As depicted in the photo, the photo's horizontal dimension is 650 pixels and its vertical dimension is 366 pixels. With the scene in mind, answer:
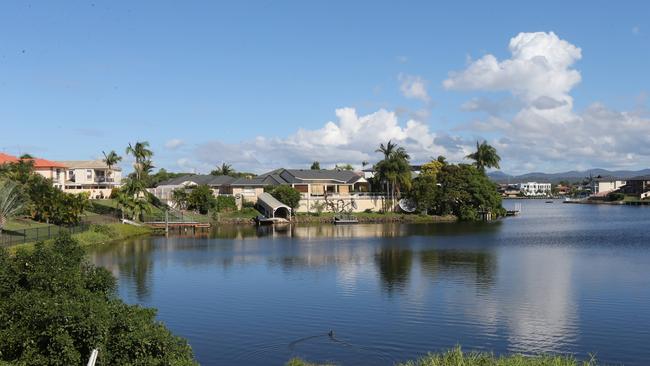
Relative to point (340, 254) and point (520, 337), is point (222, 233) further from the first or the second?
point (520, 337)

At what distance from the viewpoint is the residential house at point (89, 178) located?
115 m

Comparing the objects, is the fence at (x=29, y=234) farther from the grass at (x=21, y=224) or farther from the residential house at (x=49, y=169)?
the residential house at (x=49, y=169)

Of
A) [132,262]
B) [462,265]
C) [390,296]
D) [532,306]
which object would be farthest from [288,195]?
[532,306]

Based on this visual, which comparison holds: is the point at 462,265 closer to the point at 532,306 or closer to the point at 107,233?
the point at 532,306

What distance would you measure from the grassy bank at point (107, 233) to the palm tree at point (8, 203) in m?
6.38

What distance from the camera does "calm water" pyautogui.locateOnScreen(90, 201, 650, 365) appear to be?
2642 cm

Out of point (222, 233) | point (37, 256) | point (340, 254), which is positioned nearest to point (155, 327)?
point (37, 256)

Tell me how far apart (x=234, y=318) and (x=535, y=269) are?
24955 millimetres

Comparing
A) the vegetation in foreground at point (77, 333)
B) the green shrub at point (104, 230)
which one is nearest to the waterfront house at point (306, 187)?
the green shrub at point (104, 230)

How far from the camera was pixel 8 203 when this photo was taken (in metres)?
55.8

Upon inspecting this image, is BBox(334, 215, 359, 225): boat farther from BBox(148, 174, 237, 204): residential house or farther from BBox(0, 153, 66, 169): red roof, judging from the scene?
BBox(0, 153, 66, 169): red roof

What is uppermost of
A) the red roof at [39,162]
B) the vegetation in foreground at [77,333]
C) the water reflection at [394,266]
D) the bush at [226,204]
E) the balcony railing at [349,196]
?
the red roof at [39,162]

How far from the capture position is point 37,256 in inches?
855

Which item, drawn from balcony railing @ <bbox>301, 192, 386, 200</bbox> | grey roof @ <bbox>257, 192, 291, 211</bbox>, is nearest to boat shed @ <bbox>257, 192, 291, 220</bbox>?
grey roof @ <bbox>257, 192, 291, 211</bbox>
